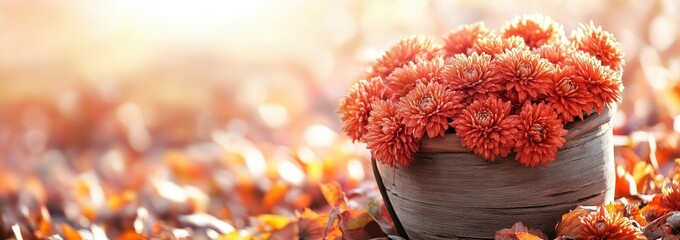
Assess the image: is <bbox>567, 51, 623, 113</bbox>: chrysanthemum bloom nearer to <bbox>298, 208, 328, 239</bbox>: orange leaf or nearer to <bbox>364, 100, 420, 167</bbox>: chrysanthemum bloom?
<bbox>364, 100, 420, 167</bbox>: chrysanthemum bloom

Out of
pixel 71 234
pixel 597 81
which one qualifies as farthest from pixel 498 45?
pixel 71 234

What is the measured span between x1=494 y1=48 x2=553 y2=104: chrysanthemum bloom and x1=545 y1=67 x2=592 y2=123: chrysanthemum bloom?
0.01 m

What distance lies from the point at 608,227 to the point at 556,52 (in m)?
0.36

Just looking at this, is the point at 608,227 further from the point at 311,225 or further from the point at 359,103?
the point at 311,225

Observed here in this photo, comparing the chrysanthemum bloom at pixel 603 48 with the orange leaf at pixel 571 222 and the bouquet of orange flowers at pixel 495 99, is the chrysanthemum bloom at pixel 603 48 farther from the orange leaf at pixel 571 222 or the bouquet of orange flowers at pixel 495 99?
the orange leaf at pixel 571 222

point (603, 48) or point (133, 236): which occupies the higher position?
point (603, 48)

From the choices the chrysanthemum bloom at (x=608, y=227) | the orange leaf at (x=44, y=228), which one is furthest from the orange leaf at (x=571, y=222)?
the orange leaf at (x=44, y=228)

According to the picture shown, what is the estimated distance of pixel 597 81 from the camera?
5.15 feet

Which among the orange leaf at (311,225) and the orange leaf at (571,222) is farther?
the orange leaf at (311,225)

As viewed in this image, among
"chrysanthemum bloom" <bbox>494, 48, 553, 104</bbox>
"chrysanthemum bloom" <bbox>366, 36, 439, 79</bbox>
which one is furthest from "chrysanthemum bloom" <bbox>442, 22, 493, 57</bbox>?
"chrysanthemum bloom" <bbox>494, 48, 553, 104</bbox>

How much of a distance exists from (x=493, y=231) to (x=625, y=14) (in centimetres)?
247

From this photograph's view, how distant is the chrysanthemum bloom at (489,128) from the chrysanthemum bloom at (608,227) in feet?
0.64

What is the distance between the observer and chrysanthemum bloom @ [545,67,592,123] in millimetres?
1559

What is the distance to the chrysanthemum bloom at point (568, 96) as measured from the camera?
156cm
